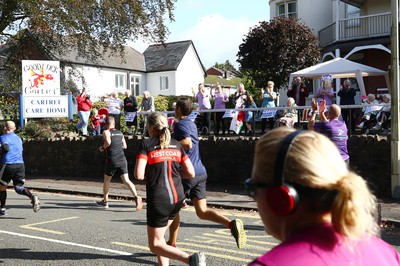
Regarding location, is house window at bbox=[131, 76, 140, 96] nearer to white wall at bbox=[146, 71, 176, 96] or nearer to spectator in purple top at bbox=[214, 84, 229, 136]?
white wall at bbox=[146, 71, 176, 96]

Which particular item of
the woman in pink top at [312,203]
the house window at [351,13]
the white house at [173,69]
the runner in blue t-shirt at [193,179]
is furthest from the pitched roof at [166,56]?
the woman in pink top at [312,203]

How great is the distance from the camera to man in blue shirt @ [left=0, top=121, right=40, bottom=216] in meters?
9.39

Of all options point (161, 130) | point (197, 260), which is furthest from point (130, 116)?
point (197, 260)

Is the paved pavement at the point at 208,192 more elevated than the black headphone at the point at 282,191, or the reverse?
the black headphone at the point at 282,191

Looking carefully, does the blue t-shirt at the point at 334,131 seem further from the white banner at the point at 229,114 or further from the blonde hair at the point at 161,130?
the white banner at the point at 229,114

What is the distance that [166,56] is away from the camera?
5447 cm

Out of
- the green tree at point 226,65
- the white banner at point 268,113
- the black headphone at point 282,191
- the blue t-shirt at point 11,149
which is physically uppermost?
the green tree at point 226,65

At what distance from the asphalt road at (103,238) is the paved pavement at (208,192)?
51cm

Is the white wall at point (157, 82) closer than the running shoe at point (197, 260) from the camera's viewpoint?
No

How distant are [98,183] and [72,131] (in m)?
5.95

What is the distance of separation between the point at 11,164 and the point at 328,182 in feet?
29.1

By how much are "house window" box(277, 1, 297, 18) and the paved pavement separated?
1929 cm

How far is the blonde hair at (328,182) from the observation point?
157cm

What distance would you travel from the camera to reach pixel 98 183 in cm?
1480
